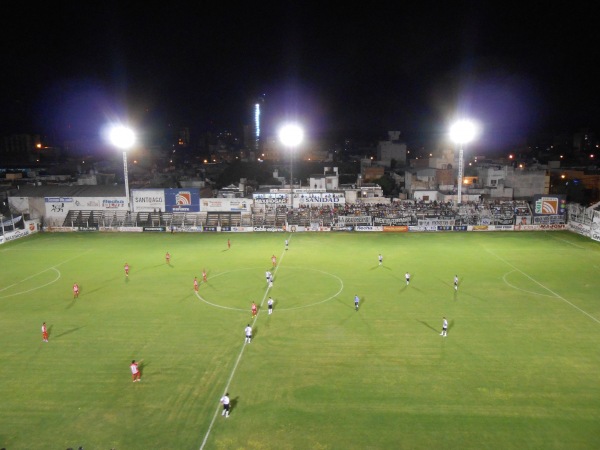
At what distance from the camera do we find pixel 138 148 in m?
146

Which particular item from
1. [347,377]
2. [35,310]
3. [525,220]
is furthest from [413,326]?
[525,220]

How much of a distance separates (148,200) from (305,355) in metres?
38.0

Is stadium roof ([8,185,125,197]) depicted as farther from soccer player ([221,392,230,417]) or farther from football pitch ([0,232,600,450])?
soccer player ([221,392,230,417])

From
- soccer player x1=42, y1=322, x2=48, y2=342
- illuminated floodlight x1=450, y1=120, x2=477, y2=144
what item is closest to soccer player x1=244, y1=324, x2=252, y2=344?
soccer player x1=42, y1=322, x2=48, y2=342

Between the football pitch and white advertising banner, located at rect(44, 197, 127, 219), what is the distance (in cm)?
1801

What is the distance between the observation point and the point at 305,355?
18.3m

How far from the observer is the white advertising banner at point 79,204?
51031 millimetres

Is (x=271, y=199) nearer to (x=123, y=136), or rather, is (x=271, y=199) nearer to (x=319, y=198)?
(x=319, y=198)

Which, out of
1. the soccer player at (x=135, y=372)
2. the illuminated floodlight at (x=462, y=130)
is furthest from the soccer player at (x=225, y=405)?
the illuminated floodlight at (x=462, y=130)

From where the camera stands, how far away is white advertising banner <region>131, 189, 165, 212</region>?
167 ft

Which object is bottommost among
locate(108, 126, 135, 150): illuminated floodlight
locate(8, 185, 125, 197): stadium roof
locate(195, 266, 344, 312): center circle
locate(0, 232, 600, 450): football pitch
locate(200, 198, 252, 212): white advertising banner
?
locate(0, 232, 600, 450): football pitch

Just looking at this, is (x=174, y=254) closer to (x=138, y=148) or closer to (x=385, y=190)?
(x=385, y=190)

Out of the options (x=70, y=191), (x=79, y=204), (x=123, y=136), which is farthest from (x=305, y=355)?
(x=70, y=191)

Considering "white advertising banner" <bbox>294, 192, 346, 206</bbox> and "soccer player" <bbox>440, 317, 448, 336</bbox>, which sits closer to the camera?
"soccer player" <bbox>440, 317, 448, 336</bbox>
